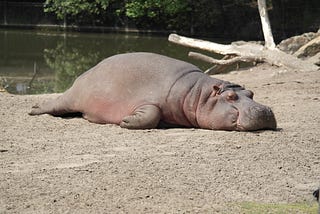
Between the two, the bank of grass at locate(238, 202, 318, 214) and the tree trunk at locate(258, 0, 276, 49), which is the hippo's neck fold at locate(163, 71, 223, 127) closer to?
the bank of grass at locate(238, 202, 318, 214)

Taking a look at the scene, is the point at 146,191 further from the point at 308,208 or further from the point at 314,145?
the point at 314,145

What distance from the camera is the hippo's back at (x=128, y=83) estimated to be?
7.75 m

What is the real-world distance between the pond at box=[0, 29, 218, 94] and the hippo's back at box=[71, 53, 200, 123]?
534 cm

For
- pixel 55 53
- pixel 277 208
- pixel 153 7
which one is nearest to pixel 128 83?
pixel 277 208

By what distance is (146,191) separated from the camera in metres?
4.96

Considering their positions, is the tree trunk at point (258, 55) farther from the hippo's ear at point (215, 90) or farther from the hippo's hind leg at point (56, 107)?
the hippo's hind leg at point (56, 107)

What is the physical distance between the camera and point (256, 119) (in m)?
7.10

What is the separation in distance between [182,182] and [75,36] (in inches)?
875

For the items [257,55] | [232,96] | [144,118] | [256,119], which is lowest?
[257,55]

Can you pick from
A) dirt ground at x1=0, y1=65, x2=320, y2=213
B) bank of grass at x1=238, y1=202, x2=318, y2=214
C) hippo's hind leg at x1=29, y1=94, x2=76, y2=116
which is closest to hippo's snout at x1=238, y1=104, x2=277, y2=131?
dirt ground at x1=0, y1=65, x2=320, y2=213

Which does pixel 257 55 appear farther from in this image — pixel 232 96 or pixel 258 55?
→ pixel 232 96

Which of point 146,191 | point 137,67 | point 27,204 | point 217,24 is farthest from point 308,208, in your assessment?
point 217,24

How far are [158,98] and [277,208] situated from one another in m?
3.16

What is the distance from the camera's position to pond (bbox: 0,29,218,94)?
49.5 feet
